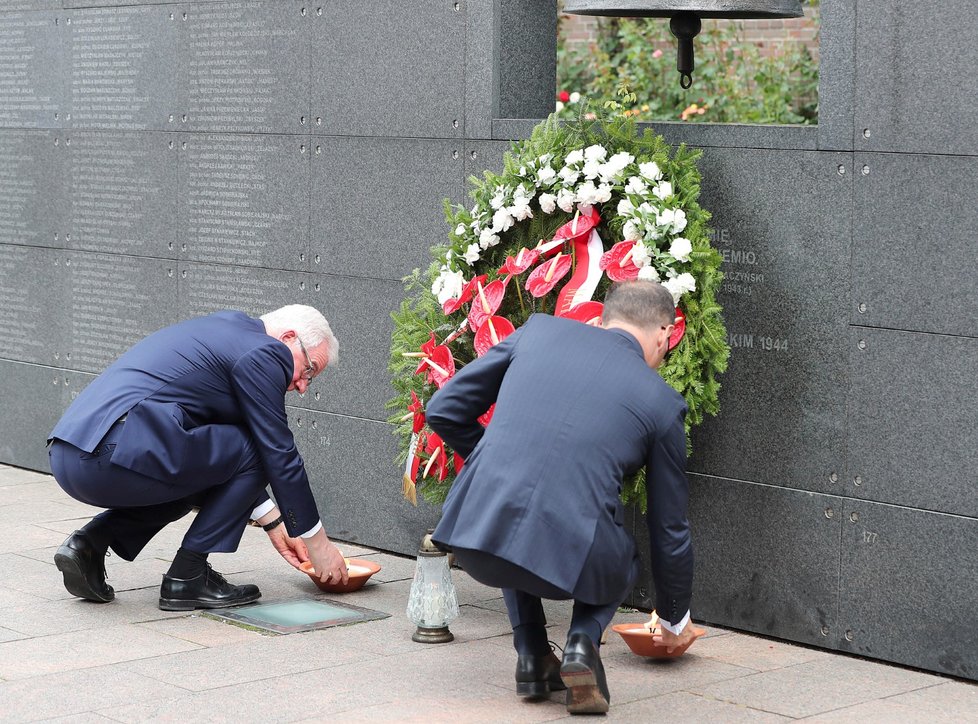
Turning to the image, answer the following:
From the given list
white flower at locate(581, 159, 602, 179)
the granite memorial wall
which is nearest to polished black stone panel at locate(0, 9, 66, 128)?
the granite memorial wall

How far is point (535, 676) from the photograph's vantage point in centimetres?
453

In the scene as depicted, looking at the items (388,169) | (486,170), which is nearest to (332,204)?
(388,169)

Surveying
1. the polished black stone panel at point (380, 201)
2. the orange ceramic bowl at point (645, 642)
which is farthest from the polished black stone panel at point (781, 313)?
the polished black stone panel at point (380, 201)

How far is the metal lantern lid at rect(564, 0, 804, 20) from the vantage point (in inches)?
196

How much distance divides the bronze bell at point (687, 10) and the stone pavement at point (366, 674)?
6.86 ft

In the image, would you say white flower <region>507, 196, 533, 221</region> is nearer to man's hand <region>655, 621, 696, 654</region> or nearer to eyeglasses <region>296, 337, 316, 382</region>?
eyeglasses <region>296, 337, 316, 382</region>

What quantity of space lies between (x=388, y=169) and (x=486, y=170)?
70cm

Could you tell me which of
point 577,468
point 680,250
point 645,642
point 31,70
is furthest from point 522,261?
point 31,70

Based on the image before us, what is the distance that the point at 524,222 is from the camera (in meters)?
5.53

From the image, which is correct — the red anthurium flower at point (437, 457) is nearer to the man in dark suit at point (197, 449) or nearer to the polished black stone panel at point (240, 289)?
the man in dark suit at point (197, 449)

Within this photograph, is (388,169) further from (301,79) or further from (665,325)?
(665,325)

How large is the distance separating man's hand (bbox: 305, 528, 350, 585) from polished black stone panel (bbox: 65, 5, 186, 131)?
108 inches

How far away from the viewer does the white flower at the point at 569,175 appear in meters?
5.34

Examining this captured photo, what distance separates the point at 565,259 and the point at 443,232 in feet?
3.90
